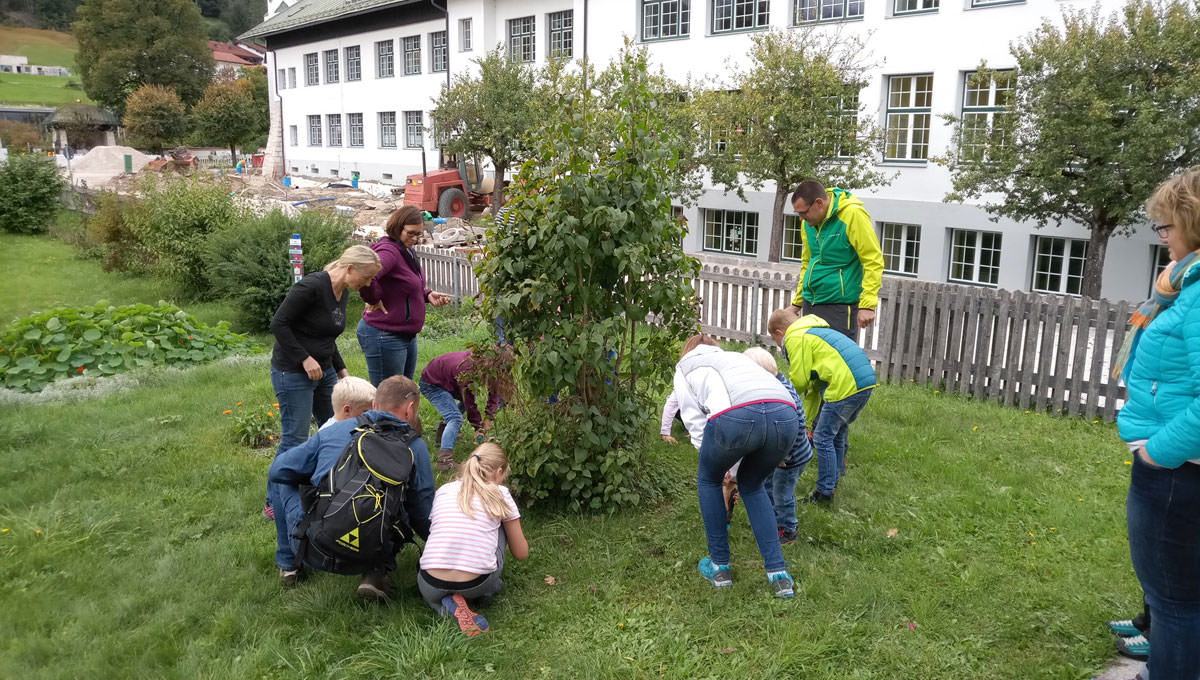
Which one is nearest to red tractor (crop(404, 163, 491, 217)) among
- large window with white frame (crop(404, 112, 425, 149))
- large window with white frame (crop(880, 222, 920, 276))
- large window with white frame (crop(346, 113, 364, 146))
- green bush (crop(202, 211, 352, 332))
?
large window with white frame (crop(404, 112, 425, 149))

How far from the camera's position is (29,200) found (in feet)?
87.5

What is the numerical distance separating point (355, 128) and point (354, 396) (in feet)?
138

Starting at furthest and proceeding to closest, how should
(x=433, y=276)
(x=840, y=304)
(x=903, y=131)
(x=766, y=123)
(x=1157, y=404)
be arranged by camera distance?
(x=903, y=131), (x=766, y=123), (x=433, y=276), (x=840, y=304), (x=1157, y=404)

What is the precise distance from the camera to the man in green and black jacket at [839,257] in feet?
18.8

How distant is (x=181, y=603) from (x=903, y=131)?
66.4 ft

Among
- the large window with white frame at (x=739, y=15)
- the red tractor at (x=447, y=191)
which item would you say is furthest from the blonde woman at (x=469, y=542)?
the red tractor at (x=447, y=191)

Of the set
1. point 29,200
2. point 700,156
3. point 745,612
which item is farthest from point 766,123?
point 29,200

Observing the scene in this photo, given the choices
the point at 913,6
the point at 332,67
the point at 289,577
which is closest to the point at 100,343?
the point at 289,577

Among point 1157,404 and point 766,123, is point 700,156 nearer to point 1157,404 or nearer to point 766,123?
point 766,123

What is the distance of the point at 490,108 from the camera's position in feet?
85.0

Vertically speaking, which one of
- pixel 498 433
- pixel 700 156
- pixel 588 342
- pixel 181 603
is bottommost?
pixel 181 603

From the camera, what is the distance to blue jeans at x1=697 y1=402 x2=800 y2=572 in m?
3.78

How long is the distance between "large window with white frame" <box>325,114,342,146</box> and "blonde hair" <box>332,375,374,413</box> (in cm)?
4349

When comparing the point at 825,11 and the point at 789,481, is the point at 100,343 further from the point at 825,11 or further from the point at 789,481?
the point at 825,11
